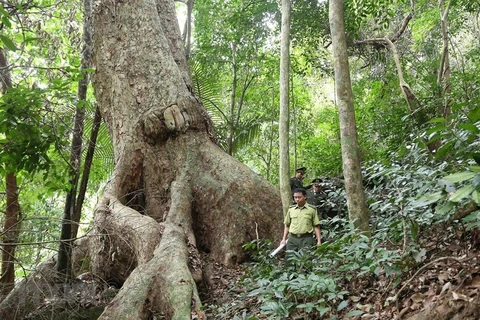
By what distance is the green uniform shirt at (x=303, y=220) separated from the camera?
5809 mm

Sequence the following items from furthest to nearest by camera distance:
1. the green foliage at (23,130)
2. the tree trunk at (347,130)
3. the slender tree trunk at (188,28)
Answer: the slender tree trunk at (188,28), the tree trunk at (347,130), the green foliage at (23,130)

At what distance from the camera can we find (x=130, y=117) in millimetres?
7164

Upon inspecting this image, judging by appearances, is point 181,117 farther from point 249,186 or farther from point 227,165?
point 249,186

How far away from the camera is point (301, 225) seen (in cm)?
582

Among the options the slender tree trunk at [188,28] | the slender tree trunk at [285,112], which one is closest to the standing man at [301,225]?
the slender tree trunk at [285,112]

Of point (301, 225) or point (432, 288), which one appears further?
point (301, 225)

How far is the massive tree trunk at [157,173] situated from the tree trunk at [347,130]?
64.4 inches

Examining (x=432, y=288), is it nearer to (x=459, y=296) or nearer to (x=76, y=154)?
(x=459, y=296)

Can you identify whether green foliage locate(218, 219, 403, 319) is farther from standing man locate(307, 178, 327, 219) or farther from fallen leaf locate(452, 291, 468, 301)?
standing man locate(307, 178, 327, 219)

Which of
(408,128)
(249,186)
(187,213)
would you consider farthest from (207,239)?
(408,128)

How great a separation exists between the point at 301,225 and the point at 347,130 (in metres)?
1.39

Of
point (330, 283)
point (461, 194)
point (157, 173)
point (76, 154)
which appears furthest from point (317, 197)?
point (461, 194)

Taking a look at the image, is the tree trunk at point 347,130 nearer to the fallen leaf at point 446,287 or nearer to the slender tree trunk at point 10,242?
the fallen leaf at point 446,287

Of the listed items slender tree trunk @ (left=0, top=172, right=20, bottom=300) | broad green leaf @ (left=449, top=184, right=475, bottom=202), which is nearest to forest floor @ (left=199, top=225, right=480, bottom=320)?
broad green leaf @ (left=449, top=184, right=475, bottom=202)
